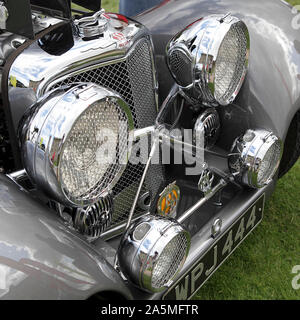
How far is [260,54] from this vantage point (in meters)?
1.54

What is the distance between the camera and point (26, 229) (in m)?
0.92

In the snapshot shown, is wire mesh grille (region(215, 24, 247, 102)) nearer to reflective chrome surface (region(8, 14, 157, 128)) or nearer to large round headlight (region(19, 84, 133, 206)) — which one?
reflective chrome surface (region(8, 14, 157, 128))

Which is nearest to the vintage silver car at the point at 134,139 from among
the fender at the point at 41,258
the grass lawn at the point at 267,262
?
the fender at the point at 41,258

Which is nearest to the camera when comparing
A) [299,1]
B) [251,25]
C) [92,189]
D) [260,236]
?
[92,189]

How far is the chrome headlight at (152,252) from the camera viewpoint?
107 cm

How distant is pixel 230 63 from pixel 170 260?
0.59 m

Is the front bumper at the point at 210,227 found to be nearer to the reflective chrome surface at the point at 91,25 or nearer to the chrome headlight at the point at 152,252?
the chrome headlight at the point at 152,252

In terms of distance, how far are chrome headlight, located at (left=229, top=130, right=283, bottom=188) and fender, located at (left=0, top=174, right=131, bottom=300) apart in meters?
0.56

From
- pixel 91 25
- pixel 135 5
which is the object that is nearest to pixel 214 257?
pixel 91 25

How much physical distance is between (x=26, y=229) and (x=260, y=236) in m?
1.17

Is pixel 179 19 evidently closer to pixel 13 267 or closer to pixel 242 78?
pixel 242 78

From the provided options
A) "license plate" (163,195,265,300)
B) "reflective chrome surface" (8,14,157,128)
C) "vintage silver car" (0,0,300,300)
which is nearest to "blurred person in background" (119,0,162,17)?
"vintage silver car" (0,0,300,300)
